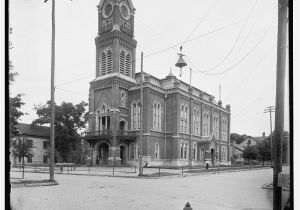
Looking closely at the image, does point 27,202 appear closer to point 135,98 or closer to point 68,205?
point 68,205

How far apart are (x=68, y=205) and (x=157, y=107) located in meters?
34.0

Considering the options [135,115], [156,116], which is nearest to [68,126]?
[135,115]

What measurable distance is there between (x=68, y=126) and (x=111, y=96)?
261 inches

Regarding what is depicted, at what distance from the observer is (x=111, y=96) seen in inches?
1610

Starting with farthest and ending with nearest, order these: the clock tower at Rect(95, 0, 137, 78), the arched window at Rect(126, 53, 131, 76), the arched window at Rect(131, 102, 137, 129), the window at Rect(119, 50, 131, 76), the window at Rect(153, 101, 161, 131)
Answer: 1. the window at Rect(153, 101, 161, 131)
2. the arched window at Rect(126, 53, 131, 76)
3. the arched window at Rect(131, 102, 137, 129)
4. the window at Rect(119, 50, 131, 76)
5. the clock tower at Rect(95, 0, 137, 78)

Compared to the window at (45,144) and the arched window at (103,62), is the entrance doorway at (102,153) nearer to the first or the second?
the arched window at (103,62)

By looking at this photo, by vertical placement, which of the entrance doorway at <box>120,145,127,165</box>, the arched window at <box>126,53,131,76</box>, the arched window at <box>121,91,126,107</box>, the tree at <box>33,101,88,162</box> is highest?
the arched window at <box>126,53,131,76</box>

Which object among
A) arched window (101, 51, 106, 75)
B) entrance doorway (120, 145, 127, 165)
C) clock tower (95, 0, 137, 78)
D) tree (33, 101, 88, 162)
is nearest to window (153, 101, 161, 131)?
entrance doorway (120, 145, 127, 165)

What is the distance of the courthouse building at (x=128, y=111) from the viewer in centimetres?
4025

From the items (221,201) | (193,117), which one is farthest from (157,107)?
(221,201)

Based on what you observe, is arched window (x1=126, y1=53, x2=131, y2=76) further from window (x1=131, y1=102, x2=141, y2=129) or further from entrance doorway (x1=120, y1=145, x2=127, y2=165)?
entrance doorway (x1=120, y1=145, x2=127, y2=165)

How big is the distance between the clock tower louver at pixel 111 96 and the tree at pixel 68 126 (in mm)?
2207

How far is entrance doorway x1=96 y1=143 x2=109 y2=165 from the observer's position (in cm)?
4175
